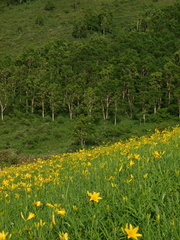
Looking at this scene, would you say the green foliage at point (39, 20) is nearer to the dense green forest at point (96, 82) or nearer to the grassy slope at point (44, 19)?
the grassy slope at point (44, 19)

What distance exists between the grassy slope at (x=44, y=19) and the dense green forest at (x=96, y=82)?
12755 millimetres

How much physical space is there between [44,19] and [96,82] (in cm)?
8250

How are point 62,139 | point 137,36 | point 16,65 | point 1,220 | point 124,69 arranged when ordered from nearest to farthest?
point 1,220 → point 62,139 → point 124,69 → point 16,65 → point 137,36

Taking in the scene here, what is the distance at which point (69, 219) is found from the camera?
193cm

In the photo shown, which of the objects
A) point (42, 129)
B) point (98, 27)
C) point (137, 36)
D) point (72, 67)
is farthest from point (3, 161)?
point (98, 27)

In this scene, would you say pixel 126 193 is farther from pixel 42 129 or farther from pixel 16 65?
pixel 16 65

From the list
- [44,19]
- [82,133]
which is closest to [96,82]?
[82,133]

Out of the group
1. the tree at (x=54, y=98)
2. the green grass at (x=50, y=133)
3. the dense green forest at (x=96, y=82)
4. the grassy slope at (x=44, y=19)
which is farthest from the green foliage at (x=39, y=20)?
the green grass at (x=50, y=133)

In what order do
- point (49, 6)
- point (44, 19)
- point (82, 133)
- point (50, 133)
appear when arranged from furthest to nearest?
1. point (49, 6)
2. point (44, 19)
3. point (50, 133)
4. point (82, 133)

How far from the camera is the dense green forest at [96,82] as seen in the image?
5838cm

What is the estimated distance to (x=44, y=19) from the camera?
415 feet

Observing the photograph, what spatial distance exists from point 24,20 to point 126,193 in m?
146

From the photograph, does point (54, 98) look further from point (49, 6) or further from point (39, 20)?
point (49, 6)

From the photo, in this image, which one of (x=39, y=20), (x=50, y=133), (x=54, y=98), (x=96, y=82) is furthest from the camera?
(x=39, y=20)
